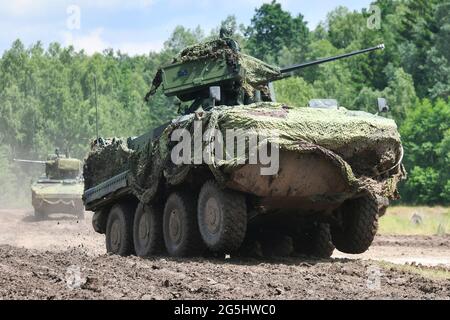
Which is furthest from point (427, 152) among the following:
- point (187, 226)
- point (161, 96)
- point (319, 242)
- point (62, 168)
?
point (187, 226)

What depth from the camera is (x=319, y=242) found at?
13570 mm

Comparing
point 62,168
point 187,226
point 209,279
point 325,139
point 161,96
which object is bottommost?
point 209,279

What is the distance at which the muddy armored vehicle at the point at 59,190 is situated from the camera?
31109mm

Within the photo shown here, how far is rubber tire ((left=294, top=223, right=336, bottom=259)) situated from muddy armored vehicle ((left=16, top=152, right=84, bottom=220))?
18.4 metres

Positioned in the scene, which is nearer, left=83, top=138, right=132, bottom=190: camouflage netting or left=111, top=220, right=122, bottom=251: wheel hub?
left=83, top=138, right=132, bottom=190: camouflage netting

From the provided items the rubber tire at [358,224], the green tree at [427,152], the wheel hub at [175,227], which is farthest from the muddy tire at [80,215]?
the rubber tire at [358,224]

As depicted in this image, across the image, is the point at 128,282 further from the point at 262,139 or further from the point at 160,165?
the point at 160,165

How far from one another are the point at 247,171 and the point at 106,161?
494cm

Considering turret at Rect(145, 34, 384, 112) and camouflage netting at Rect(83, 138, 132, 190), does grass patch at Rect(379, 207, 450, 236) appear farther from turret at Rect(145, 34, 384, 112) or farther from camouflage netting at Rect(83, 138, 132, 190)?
turret at Rect(145, 34, 384, 112)

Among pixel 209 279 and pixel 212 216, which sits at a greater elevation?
pixel 212 216

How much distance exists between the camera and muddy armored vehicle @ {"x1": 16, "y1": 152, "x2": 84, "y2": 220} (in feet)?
102

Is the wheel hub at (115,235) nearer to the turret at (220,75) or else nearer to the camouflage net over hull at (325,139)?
the turret at (220,75)

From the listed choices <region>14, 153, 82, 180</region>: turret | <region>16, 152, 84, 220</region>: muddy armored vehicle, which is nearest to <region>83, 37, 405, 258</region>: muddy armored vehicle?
<region>16, 152, 84, 220</region>: muddy armored vehicle

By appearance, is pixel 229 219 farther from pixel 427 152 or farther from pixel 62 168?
pixel 427 152
